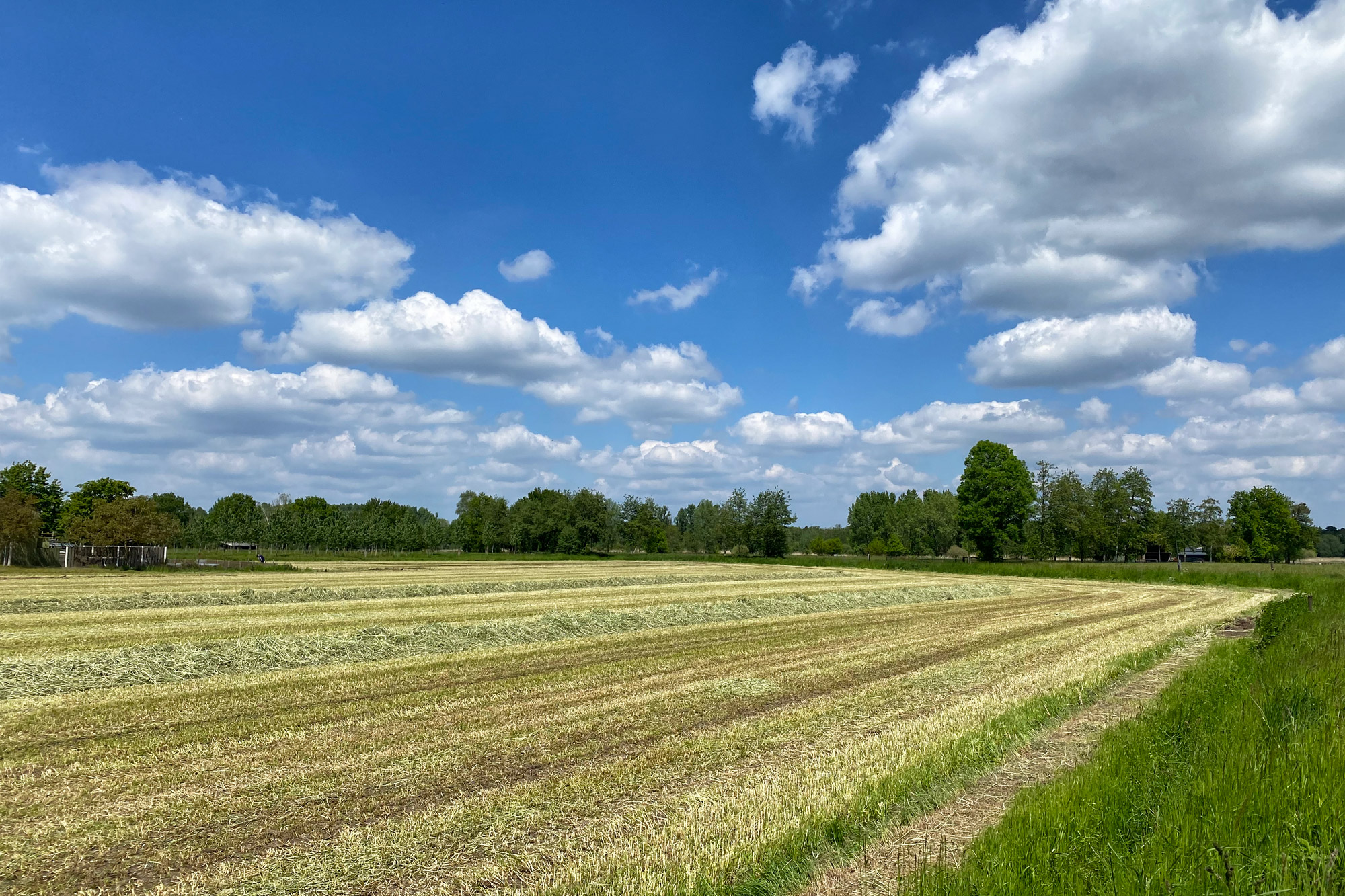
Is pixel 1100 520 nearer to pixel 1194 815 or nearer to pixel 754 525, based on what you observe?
pixel 754 525

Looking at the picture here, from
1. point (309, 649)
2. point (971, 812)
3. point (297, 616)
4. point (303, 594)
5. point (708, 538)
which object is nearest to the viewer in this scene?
point (971, 812)

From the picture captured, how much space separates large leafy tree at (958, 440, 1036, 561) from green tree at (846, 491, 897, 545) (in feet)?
169

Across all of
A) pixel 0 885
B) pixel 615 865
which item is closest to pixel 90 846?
pixel 0 885

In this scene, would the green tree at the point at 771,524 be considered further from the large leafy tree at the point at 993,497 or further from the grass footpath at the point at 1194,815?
the grass footpath at the point at 1194,815

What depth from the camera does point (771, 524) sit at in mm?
105625

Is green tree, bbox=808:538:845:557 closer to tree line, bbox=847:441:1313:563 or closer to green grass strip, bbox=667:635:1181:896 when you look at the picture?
tree line, bbox=847:441:1313:563

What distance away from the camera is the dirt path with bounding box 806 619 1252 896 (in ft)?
19.0

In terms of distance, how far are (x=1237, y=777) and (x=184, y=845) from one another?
8.64m

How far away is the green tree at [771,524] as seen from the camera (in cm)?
10531

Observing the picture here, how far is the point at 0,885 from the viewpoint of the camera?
575 centimetres

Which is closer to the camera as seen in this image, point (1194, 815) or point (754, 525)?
point (1194, 815)

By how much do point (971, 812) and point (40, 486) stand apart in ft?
401

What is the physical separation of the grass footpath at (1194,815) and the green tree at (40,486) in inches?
4545

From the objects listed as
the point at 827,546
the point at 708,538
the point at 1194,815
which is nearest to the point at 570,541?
the point at 708,538
